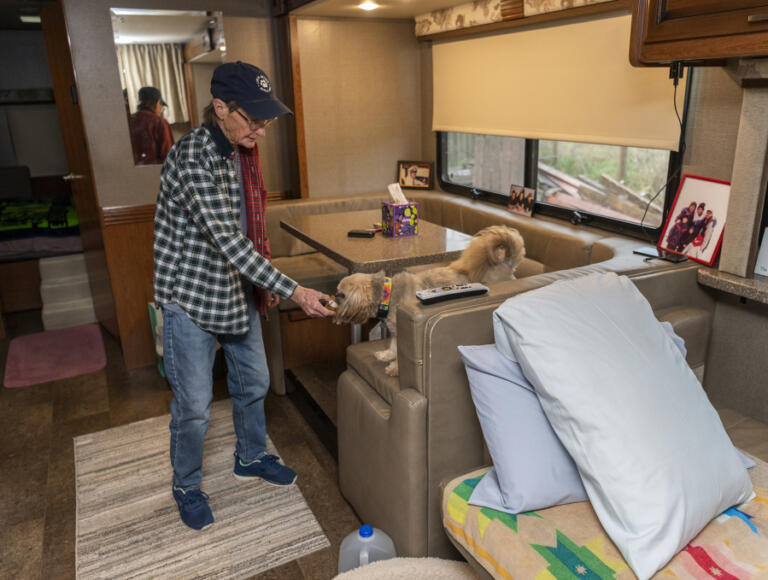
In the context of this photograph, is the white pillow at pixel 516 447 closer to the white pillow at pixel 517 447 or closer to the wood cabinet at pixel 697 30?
the white pillow at pixel 517 447

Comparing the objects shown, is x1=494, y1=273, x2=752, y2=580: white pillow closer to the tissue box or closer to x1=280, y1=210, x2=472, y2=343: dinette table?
x1=280, y1=210, x2=472, y2=343: dinette table

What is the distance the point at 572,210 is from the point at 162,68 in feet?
8.51

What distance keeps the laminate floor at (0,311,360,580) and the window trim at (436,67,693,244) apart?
5.97 feet

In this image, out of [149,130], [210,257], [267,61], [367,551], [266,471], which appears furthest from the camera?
[267,61]

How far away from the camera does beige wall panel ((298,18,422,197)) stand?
397 cm

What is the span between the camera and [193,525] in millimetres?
2188

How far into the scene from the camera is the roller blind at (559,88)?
2631mm

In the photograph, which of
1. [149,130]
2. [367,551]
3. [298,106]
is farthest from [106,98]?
[367,551]

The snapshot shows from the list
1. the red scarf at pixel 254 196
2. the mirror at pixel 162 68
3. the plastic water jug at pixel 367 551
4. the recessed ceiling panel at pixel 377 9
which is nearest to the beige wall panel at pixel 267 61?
the mirror at pixel 162 68

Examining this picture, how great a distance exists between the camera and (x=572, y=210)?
3242 millimetres

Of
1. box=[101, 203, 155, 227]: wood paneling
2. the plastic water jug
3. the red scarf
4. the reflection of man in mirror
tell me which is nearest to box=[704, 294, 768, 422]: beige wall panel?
the plastic water jug

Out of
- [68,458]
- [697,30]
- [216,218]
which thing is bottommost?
[68,458]

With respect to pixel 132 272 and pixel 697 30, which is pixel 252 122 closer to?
pixel 697 30

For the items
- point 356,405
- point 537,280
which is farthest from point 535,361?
point 356,405
